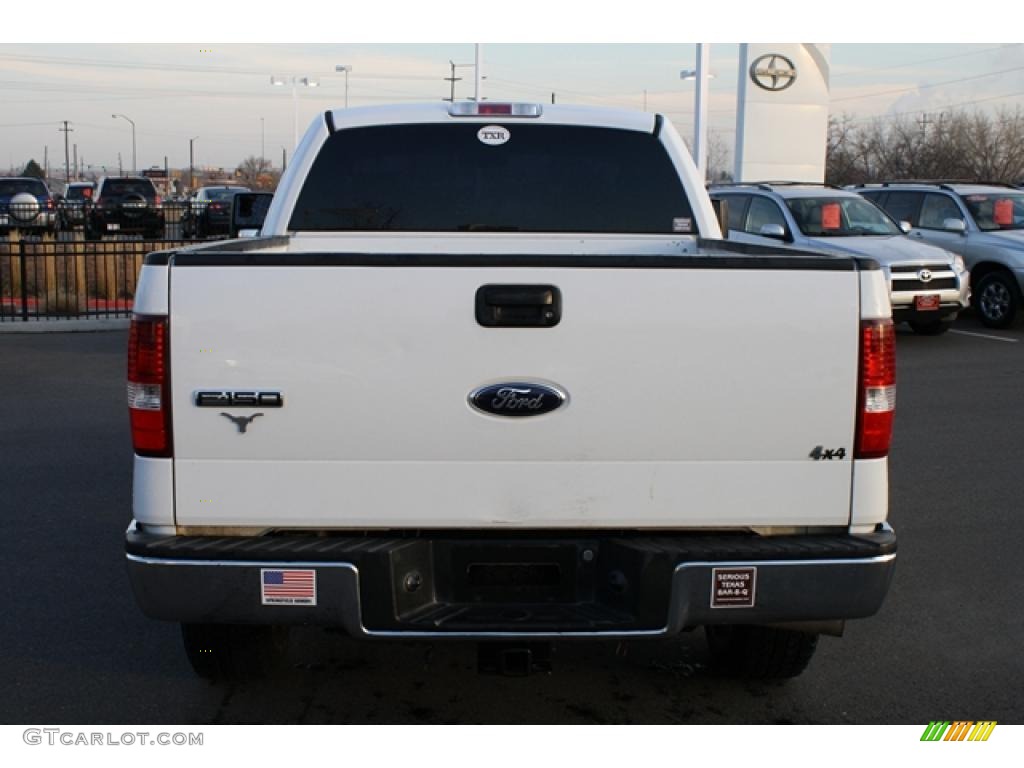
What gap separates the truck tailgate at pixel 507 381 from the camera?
3.44 m

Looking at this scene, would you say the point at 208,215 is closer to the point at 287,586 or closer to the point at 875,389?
the point at 287,586

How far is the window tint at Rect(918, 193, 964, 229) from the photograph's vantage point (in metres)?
17.0

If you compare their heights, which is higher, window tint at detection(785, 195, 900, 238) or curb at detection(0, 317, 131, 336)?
window tint at detection(785, 195, 900, 238)

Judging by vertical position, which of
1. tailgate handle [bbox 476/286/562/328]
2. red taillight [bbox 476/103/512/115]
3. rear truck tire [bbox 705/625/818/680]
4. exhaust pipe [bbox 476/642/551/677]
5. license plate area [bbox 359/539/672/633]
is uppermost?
red taillight [bbox 476/103/512/115]

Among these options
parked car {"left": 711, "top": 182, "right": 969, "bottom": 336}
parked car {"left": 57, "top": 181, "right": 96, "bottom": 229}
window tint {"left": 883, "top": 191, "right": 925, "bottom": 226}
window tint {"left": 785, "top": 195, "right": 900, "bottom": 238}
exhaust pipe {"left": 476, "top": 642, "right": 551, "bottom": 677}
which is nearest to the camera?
exhaust pipe {"left": 476, "top": 642, "right": 551, "bottom": 677}

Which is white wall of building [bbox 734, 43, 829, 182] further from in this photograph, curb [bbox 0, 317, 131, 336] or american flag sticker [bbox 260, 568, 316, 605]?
american flag sticker [bbox 260, 568, 316, 605]

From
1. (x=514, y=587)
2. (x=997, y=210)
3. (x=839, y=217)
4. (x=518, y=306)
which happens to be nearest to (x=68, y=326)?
(x=839, y=217)

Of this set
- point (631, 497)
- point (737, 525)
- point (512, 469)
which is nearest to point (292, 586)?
point (512, 469)

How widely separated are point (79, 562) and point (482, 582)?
3.18m

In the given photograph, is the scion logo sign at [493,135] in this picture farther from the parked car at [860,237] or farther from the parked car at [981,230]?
the parked car at [981,230]

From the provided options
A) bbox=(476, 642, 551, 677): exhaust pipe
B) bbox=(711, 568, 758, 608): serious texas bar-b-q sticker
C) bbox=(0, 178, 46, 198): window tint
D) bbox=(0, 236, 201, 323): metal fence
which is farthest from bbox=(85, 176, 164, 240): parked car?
bbox=(711, 568, 758, 608): serious texas bar-b-q sticker

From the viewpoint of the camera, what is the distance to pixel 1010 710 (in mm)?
4312

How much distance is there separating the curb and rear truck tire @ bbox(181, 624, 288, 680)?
1242 centimetres

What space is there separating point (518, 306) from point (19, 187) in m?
36.6
